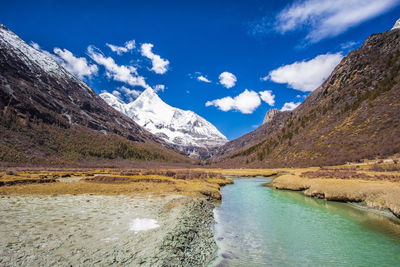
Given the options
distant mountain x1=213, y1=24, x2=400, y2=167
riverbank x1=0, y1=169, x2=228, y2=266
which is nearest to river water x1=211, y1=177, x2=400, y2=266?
riverbank x1=0, y1=169, x2=228, y2=266

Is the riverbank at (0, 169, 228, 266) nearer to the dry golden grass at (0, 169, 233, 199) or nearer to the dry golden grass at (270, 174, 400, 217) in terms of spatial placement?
the dry golden grass at (0, 169, 233, 199)

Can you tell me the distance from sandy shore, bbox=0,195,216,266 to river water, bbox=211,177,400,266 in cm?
215

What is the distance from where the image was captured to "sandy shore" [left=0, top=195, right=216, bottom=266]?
32.0ft

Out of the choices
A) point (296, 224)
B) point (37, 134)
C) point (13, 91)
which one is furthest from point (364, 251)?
point (13, 91)

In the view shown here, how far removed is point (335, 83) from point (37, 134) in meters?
247

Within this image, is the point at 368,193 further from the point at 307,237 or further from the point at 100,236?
the point at 100,236

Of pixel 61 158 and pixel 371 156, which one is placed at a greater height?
Result: pixel 371 156

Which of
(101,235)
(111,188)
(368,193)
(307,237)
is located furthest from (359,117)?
(101,235)

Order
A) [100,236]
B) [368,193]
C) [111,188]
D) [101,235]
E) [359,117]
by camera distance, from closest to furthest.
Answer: [100,236]
[101,235]
[368,193]
[111,188]
[359,117]

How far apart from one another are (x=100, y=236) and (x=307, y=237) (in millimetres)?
15377

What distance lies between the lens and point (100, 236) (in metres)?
12.5

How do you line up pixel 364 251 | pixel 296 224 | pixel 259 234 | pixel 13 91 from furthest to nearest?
1. pixel 13 91
2. pixel 296 224
3. pixel 259 234
4. pixel 364 251

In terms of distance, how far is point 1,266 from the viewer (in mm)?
A: 8500

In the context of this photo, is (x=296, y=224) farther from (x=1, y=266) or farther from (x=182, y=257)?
(x=1, y=266)
